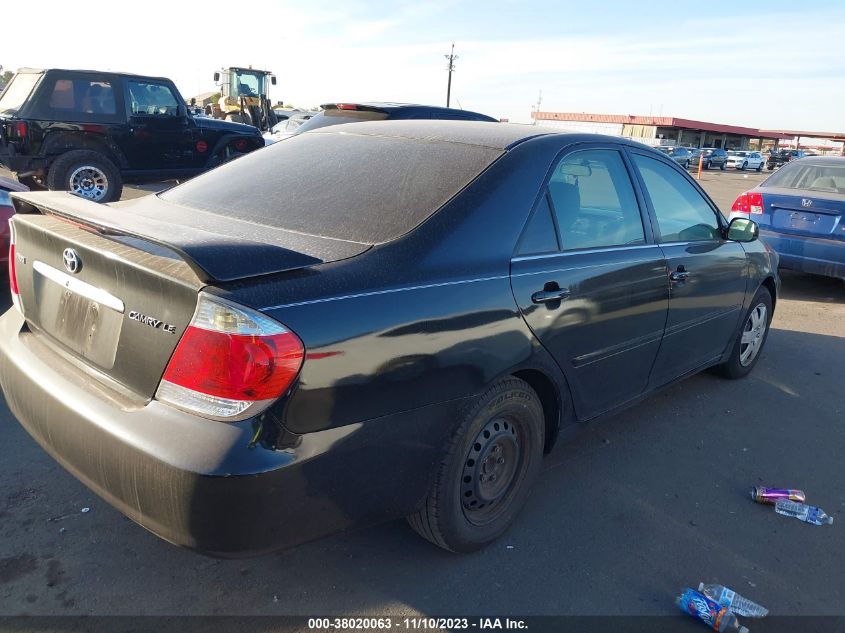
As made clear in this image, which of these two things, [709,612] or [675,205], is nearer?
[709,612]

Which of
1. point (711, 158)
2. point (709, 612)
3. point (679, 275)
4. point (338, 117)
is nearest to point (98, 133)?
point (338, 117)

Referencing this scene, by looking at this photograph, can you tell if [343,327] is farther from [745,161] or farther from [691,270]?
[745,161]

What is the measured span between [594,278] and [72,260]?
206 centimetres

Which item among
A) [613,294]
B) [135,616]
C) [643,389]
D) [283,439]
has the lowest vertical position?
[135,616]

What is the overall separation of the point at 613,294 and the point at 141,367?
201 centimetres

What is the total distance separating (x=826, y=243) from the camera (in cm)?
706

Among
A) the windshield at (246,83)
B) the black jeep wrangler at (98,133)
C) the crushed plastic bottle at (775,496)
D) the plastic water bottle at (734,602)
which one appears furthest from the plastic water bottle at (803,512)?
the windshield at (246,83)

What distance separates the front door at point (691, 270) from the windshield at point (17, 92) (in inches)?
381

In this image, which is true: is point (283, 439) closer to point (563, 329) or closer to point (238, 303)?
point (238, 303)

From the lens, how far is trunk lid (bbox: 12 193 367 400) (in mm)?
1970

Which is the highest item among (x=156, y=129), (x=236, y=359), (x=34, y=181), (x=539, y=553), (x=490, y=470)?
(x=156, y=129)

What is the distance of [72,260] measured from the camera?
2.31m

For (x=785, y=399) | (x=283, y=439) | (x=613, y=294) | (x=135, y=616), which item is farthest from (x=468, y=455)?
(x=785, y=399)

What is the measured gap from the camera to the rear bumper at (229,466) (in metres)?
1.89
